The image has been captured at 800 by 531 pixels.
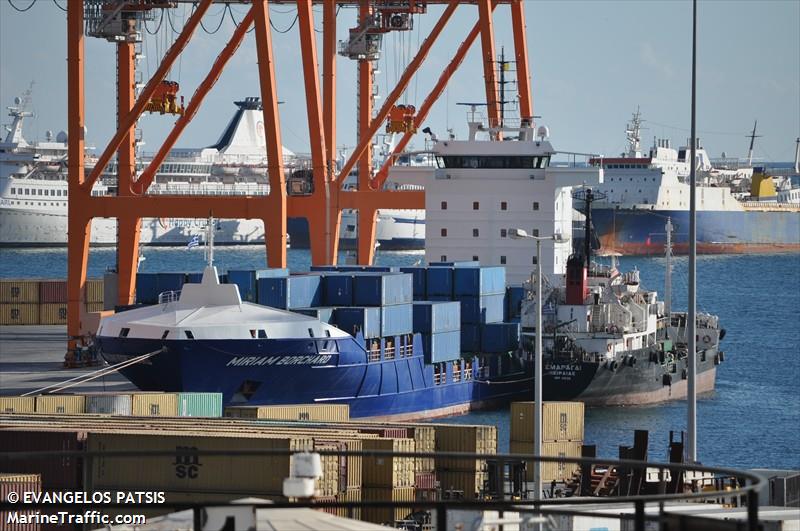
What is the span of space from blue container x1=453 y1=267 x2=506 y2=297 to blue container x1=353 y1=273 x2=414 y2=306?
346 centimetres

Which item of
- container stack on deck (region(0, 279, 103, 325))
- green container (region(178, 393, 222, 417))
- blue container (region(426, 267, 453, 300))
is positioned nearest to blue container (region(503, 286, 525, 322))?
blue container (region(426, 267, 453, 300))

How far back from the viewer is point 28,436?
22578 mm

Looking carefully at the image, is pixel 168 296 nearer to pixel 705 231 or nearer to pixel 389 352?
pixel 389 352

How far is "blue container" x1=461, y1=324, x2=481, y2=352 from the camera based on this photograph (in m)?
45.8

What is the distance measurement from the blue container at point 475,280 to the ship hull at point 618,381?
2.96 metres

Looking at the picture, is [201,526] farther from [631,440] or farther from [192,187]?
[192,187]

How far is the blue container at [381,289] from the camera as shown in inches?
1598

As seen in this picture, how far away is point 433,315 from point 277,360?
5.86 m

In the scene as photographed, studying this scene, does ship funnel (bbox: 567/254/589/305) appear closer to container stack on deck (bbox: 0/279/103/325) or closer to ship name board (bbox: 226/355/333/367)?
ship name board (bbox: 226/355/333/367)

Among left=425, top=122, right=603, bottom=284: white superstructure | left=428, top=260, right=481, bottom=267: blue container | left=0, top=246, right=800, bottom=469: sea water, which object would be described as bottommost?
left=0, top=246, right=800, bottom=469: sea water

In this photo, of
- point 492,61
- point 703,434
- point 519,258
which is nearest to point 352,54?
point 492,61

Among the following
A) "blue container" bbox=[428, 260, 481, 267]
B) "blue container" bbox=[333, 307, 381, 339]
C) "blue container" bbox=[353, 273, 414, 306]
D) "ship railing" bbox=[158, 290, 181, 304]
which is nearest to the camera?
"blue container" bbox=[333, 307, 381, 339]

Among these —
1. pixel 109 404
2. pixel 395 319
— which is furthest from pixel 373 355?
pixel 109 404

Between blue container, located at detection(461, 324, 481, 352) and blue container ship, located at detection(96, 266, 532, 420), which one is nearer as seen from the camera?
Answer: blue container ship, located at detection(96, 266, 532, 420)
